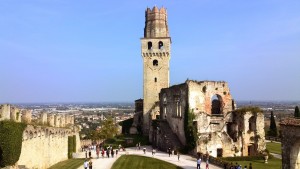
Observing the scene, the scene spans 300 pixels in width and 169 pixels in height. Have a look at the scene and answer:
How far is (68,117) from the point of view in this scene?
55.1 m

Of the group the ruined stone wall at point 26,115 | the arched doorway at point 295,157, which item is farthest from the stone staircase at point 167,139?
the ruined stone wall at point 26,115

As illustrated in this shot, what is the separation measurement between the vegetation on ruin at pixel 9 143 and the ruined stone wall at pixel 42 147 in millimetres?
1813

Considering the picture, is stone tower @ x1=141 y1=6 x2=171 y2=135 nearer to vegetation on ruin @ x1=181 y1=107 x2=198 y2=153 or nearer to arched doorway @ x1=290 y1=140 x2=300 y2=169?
vegetation on ruin @ x1=181 y1=107 x2=198 y2=153

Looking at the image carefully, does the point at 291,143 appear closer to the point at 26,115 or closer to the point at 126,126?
the point at 26,115

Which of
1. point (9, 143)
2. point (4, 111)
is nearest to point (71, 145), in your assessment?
point (4, 111)

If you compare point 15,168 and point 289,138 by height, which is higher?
point 289,138

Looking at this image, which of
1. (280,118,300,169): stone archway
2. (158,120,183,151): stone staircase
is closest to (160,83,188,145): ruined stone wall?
(158,120,183,151): stone staircase

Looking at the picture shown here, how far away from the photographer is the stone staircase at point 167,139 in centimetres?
5150

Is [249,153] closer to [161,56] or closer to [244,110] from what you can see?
[244,110]

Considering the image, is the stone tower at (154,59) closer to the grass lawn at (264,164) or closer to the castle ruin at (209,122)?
the castle ruin at (209,122)

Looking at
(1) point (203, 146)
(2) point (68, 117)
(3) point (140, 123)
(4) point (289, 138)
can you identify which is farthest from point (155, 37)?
(4) point (289, 138)

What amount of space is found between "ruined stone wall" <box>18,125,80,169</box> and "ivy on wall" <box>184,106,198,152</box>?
50.5 feet

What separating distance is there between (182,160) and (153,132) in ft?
58.5

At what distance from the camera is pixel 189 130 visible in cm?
4881
